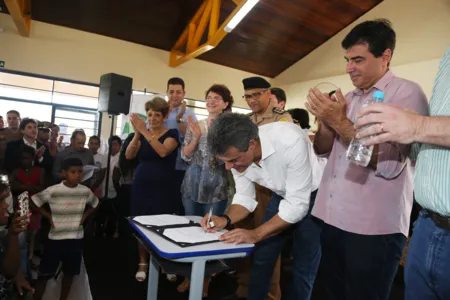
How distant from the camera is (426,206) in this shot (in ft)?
2.53

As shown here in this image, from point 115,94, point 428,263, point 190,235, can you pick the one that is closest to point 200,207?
point 190,235

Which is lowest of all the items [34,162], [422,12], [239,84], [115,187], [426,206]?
[115,187]

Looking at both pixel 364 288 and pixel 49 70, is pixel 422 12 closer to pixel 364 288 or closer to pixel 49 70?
pixel 364 288

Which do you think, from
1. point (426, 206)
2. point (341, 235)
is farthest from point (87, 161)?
point (426, 206)

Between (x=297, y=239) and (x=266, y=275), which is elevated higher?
(x=297, y=239)

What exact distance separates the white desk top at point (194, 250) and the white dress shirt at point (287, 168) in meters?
0.28

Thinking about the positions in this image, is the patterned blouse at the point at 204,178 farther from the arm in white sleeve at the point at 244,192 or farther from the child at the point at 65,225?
the child at the point at 65,225

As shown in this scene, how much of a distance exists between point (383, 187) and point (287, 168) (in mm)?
439

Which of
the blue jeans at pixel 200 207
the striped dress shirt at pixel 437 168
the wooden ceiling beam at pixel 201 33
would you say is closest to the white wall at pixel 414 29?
the wooden ceiling beam at pixel 201 33

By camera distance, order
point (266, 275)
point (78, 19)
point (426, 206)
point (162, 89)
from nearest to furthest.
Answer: point (426, 206), point (266, 275), point (78, 19), point (162, 89)

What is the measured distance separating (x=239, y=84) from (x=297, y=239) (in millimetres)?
7101

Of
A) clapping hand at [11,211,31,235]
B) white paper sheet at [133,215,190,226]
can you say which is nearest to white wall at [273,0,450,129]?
white paper sheet at [133,215,190,226]

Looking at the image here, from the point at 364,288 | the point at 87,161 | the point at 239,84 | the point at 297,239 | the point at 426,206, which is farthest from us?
the point at 239,84

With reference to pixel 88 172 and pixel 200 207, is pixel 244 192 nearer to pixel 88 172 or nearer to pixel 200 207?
pixel 200 207
